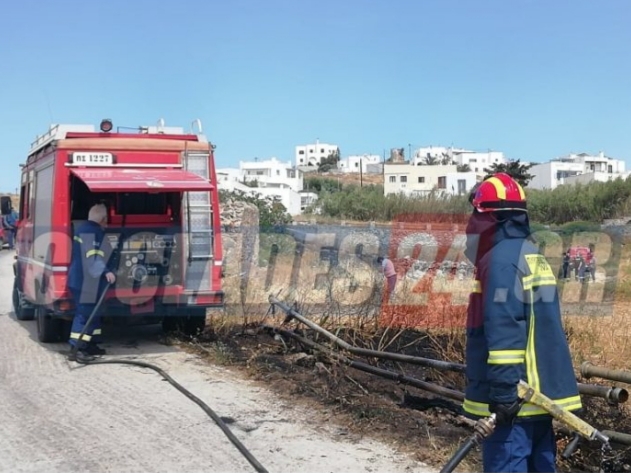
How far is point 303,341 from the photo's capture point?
8.88m

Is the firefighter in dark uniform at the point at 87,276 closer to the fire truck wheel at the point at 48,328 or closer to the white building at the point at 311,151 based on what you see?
the fire truck wheel at the point at 48,328

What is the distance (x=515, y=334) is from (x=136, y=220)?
742 centimetres

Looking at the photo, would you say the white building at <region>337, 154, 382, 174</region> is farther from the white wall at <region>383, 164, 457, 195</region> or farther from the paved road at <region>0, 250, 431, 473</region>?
the paved road at <region>0, 250, 431, 473</region>

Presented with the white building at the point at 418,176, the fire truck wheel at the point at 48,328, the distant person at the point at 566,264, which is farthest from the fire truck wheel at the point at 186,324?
the white building at the point at 418,176

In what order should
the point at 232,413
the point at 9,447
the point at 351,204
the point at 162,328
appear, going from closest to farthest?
the point at 9,447 < the point at 232,413 < the point at 162,328 < the point at 351,204

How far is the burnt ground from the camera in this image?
17.5 feet

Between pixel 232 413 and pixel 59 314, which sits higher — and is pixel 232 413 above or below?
below

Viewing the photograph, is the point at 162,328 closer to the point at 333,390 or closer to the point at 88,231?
the point at 88,231

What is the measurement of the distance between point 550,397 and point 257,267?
15.9m

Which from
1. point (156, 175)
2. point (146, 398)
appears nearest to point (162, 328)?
point (156, 175)

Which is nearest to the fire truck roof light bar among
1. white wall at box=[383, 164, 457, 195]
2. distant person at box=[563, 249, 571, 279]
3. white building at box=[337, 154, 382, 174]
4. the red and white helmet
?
the red and white helmet

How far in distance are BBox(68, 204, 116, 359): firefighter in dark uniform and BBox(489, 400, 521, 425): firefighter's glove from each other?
641cm

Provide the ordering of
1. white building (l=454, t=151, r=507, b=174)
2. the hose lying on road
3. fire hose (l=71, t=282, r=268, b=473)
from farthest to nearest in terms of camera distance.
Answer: white building (l=454, t=151, r=507, b=174), fire hose (l=71, t=282, r=268, b=473), the hose lying on road

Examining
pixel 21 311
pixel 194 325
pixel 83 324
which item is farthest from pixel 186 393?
pixel 21 311
